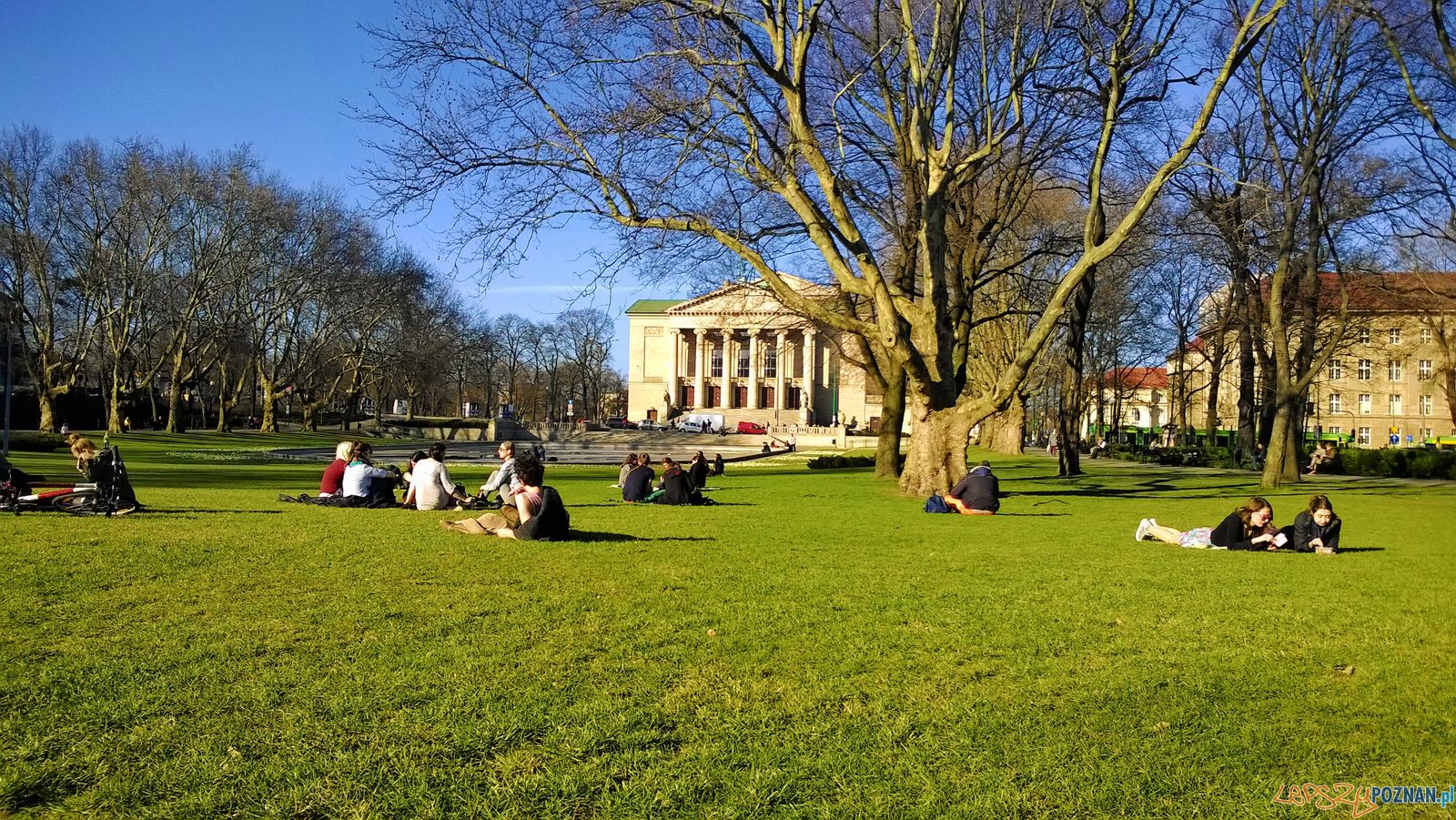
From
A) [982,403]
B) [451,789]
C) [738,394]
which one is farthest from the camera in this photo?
[738,394]

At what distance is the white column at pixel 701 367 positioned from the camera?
11025 cm

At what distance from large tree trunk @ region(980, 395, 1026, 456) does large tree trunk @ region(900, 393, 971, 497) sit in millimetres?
30850

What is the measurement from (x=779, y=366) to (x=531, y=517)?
86119 mm

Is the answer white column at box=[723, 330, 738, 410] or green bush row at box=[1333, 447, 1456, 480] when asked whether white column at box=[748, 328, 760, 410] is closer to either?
white column at box=[723, 330, 738, 410]

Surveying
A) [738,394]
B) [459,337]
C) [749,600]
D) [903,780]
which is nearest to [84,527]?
[749,600]

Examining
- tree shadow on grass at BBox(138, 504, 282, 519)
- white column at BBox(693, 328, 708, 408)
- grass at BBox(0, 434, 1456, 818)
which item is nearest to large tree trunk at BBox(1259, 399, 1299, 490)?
grass at BBox(0, 434, 1456, 818)

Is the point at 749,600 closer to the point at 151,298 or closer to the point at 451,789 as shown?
the point at 451,789

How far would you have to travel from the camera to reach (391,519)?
40.4 ft

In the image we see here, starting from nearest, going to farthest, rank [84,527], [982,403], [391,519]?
1. [84,527]
2. [391,519]
3. [982,403]

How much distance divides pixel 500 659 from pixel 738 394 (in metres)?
108

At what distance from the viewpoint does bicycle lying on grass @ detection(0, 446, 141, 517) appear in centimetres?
1153

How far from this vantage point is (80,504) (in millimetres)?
11727

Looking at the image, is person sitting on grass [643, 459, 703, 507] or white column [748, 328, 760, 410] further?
white column [748, 328, 760, 410]

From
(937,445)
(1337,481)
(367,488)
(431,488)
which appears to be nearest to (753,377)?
(1337,481)
